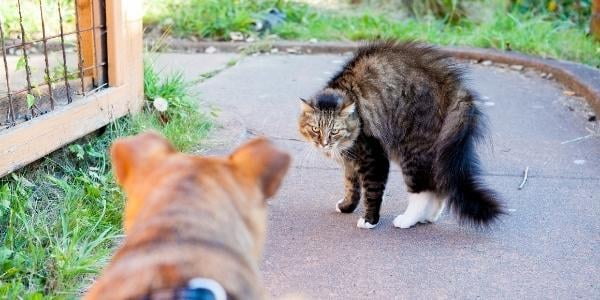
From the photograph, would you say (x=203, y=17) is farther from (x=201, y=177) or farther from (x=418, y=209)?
(x=201, y=177)

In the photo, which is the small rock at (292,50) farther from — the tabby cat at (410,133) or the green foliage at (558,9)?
the tabby cat at (410,133)

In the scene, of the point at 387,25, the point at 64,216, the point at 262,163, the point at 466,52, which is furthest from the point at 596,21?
the point at 262,163

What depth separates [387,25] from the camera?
10289 mm

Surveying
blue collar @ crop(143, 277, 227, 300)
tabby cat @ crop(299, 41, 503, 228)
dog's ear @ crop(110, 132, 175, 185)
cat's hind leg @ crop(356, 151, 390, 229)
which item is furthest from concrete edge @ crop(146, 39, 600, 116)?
blue collar @ crop(143, 277, 227, 300)

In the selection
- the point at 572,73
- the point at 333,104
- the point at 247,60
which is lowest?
the point at 247,60

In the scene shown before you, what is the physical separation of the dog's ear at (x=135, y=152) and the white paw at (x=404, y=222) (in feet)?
8.30

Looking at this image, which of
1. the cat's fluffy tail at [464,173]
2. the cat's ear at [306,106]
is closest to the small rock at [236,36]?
the cat's ear at [306,106]

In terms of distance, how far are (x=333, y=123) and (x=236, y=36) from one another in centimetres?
565

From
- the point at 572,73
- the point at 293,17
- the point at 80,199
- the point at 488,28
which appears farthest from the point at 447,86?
the point at 293,17

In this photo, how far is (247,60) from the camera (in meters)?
9.00

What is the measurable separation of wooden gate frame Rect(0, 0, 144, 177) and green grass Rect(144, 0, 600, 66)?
4.01 metres

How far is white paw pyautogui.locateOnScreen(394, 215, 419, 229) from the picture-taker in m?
4.48

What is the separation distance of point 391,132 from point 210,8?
20.4ft

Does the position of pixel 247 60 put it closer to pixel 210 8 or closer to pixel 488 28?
pixel 210 8
